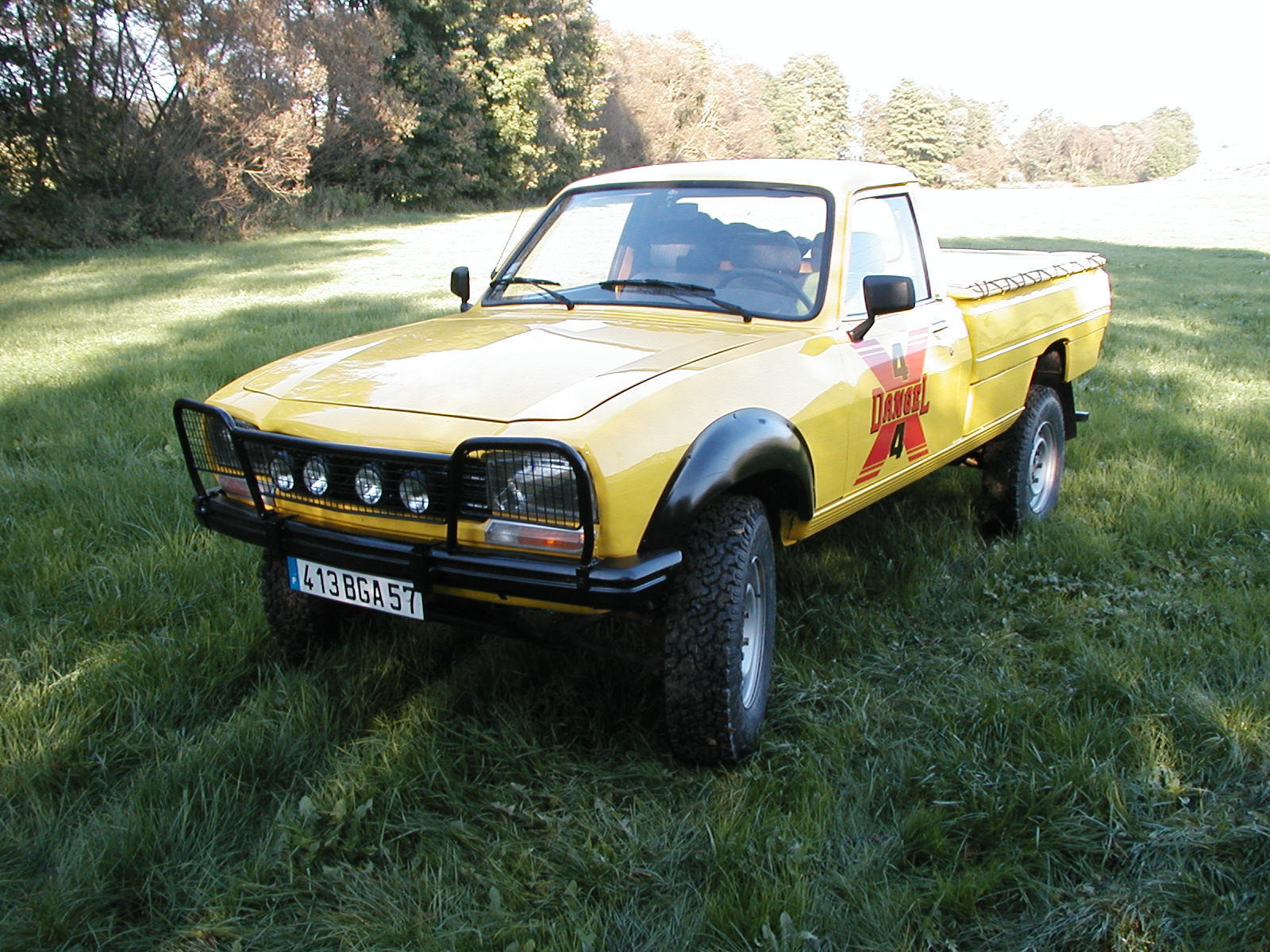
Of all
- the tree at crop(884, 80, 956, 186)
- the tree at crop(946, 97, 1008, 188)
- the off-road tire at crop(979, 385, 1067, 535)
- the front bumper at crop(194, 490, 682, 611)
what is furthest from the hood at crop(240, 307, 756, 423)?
the tree at crop(884, 80, 956, 186)

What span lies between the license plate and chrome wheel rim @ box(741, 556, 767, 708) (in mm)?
1003

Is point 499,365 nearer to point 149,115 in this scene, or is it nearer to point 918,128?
point 149,115

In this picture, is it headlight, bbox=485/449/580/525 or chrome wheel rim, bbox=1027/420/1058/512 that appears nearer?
headlight, bbox=485/449/580/525

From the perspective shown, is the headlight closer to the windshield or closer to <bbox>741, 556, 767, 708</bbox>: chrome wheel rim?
<bbox>741, 556, 767, 708</bbox>: chrome wheel rim

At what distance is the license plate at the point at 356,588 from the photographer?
282cm

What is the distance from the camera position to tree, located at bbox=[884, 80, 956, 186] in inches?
3196

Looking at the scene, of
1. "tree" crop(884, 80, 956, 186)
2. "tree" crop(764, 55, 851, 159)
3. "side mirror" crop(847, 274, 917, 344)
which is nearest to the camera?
"side mirror" crop(847, 274, 917, 344)

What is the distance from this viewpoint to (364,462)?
9.32 ft

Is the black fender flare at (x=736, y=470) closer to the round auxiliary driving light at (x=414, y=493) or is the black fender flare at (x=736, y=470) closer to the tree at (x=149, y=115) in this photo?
the round auxiliary driving light at (x=414, y=493)

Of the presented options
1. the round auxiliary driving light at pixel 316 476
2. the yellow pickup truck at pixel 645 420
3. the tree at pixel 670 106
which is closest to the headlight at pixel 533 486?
the yellow pickup truck at pixel 645 420

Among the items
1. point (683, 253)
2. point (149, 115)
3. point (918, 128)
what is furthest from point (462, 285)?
point (918, 128)

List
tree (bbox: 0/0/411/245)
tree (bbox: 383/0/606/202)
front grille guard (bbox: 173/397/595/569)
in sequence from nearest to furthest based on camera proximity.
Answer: front grille guard (bbox: 173/397/595/569)
tree (bbox: 0/0/411/245)
tree (bbox: 383/0/606/202)

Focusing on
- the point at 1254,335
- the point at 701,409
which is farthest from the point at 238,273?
the point at 701,409

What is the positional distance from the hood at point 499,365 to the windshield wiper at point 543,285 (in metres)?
0.13
